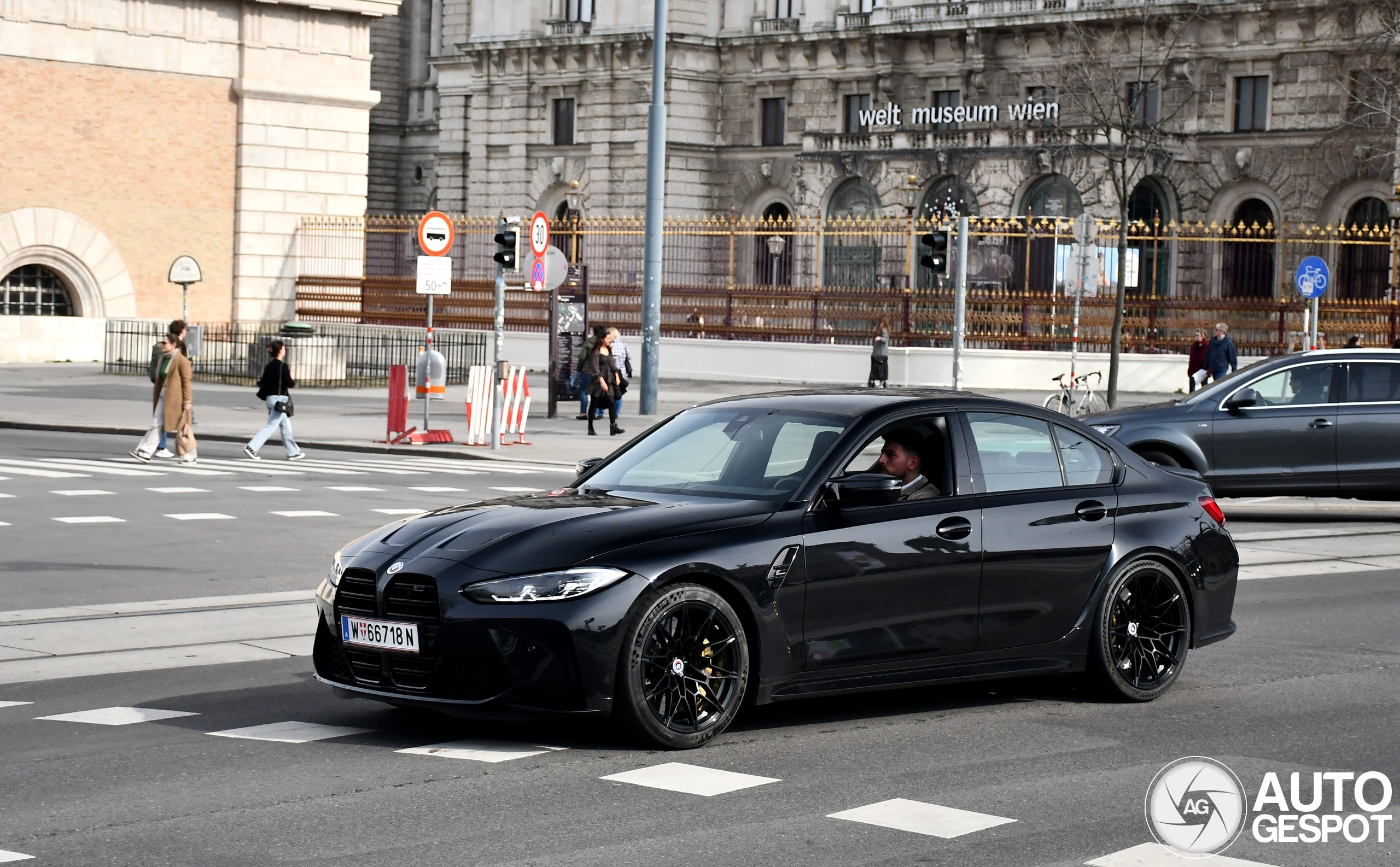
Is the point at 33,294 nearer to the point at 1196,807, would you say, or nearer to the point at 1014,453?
the point at 1014,453

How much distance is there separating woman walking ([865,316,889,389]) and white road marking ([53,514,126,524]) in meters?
22.4

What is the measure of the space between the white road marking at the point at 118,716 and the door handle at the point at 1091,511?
412 cm

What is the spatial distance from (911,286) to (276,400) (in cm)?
2590

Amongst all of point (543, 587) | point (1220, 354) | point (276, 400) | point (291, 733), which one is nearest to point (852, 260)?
point (1220, 354)

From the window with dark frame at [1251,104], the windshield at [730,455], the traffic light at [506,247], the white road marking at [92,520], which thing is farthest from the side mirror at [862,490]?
the window with dark frame at [1251,104]

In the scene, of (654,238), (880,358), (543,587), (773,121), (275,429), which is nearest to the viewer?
(543,587)

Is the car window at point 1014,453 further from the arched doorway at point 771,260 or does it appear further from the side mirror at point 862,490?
the arched doorway at point 771,260

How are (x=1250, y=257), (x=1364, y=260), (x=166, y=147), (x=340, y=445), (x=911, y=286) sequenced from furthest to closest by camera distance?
(x=1250, y=257), (x=1364, y=260), (x=911, y=286), (x=166, y=147), (x=340, y=445)

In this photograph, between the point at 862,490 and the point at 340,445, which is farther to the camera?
the point at 340,445

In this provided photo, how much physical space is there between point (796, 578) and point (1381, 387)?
12.5 m

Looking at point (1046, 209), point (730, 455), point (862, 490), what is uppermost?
point (1046, 209)

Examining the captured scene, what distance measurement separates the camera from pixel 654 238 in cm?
3130

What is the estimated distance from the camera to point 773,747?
7883mm

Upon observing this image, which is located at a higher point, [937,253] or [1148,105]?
[1148,105]
